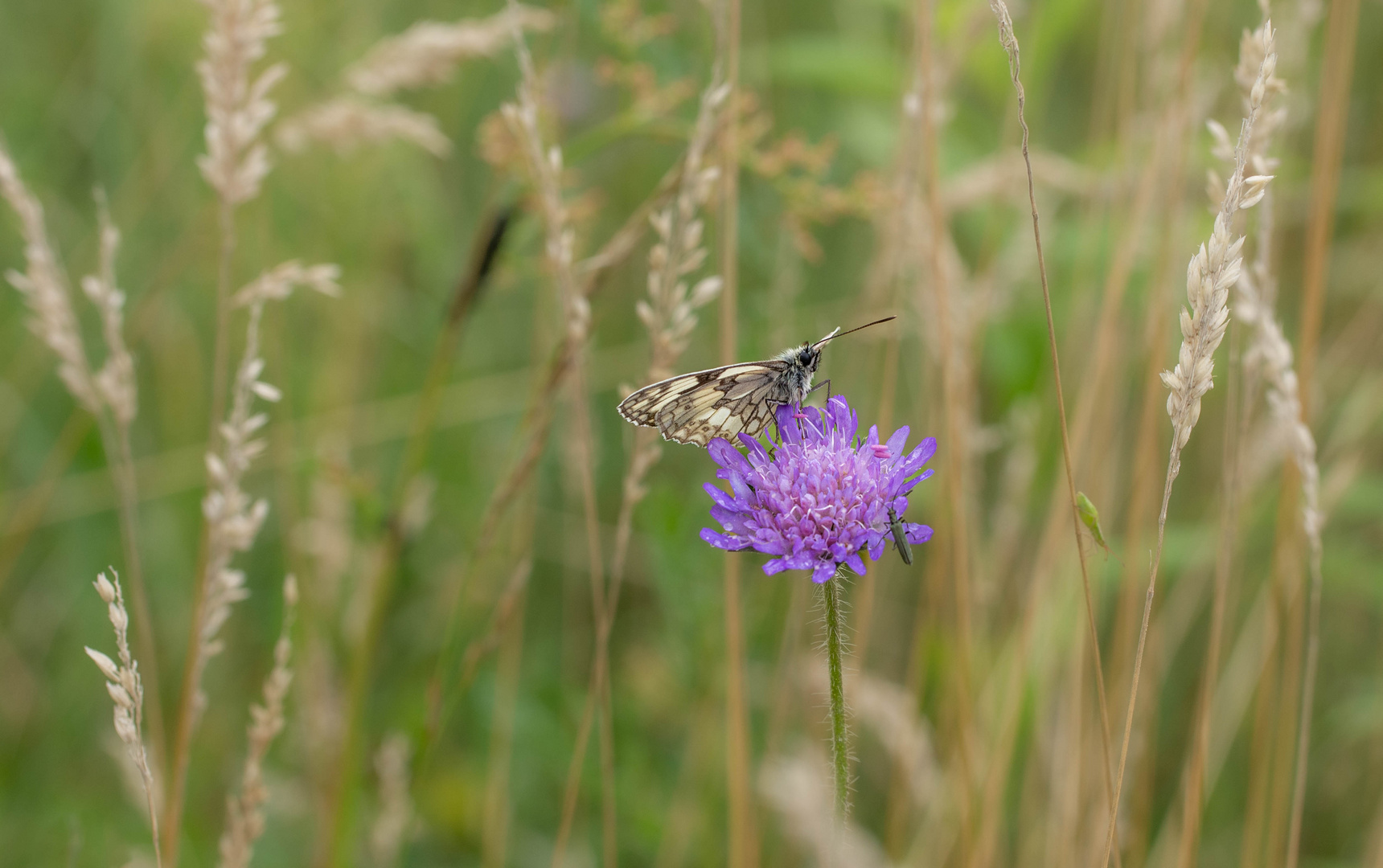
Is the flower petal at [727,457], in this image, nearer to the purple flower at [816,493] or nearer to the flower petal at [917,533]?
the purple flower at [816,493]

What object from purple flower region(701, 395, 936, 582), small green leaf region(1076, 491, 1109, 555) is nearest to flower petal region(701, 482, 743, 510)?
purple flower region(701, 395, 936, 582)

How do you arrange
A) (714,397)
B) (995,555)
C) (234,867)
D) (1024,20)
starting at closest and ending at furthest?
1. (234,867)
2. (714,397)
3. (995,555)
4. (1024,20)

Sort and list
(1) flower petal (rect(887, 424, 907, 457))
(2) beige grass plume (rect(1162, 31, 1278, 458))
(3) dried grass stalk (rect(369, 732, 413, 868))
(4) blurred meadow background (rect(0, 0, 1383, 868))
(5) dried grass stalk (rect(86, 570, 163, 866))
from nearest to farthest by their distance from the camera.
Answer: (2) beige grass plume (rect(1162, 31, 1278, 458)) < (5) dried grass stalk (rect(86, 570, 163, 866)) < (1) flower petal (rect(887, 424, 907, 457)) < (4) blurred meadow background (rect(0, 0, 1383, 868)) < (3) dried grass stalk (rect(369, 732, 413, 868))

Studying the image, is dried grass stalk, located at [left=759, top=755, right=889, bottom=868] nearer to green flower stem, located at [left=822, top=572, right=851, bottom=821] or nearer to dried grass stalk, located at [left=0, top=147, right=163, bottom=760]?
green flower stem, located at [left=822, top=572, right=851, bottom=821]

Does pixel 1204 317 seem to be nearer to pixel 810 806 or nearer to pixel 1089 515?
pixel 1089 515

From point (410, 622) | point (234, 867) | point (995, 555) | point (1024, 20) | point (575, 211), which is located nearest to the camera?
point (234, 867)

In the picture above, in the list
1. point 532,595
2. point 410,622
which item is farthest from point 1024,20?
point 410,622

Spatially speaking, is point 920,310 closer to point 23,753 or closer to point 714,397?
point 714,397
